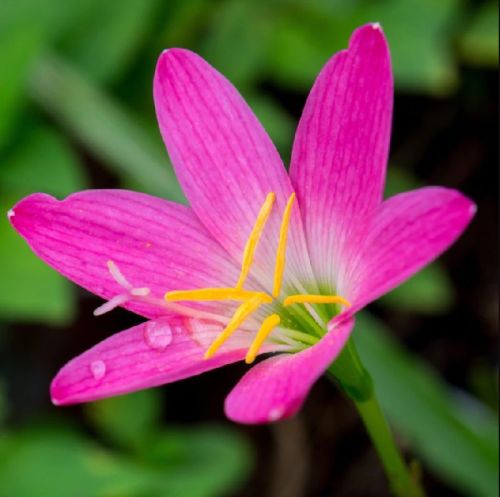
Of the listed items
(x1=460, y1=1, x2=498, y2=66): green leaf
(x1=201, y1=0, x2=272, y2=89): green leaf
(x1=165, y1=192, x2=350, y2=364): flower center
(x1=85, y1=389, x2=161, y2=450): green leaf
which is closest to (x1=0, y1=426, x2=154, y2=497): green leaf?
(x1=85, y1=389, x2=161, y2=450): green leaf

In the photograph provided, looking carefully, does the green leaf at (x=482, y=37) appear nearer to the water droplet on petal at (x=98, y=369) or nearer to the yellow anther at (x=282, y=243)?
the yellow anther at (x=282, y=243)

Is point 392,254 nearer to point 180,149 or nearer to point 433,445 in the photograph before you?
point 180,149

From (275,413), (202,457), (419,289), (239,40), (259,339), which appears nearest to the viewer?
(275,413)

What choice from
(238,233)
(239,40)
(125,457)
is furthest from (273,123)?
(238,233)

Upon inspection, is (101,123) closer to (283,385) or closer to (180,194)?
(180,194)

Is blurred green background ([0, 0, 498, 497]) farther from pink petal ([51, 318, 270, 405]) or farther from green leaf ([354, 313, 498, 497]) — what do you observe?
pink petal ([51, 318, 270, 405])

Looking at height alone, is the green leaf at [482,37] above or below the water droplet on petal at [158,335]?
above

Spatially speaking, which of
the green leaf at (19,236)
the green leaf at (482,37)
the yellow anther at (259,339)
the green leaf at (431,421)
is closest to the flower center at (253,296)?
the yellow anther at (259,339)
